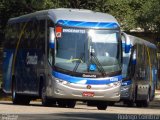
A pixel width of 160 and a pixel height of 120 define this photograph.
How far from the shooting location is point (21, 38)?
3002 cm

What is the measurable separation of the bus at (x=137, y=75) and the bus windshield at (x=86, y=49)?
20.9 ft

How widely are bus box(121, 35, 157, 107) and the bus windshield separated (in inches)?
251

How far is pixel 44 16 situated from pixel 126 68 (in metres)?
7.40

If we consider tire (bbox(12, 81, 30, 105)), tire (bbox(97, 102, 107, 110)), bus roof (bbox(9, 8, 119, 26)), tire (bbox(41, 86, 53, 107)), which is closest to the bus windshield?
bus roof (bbox(9, 8, 119, 26))

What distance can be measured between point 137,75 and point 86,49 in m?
8.76

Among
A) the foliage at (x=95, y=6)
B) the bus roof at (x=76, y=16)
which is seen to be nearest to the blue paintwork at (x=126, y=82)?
the bus roof at (x=76, y=16)

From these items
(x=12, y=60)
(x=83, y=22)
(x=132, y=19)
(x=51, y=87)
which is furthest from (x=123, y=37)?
(x=132, y=19)

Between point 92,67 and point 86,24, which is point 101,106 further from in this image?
point 86,24

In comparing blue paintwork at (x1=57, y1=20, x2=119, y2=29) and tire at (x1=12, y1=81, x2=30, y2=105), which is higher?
blue paintwork at (x1=57, y1=20, x2=119, y2=29)

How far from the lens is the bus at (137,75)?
33.4 metres

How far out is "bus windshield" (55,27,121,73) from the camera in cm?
2569

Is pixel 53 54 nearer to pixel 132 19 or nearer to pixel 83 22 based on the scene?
pixel 83 22

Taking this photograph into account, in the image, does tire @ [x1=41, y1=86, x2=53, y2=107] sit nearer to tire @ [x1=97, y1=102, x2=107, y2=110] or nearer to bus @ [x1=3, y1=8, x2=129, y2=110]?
bus @ [x1=3, y1=8, x2=129, y2=110]

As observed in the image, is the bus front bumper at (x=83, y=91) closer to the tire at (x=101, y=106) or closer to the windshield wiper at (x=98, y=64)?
the windshield wiper at (x=98, y=64)
